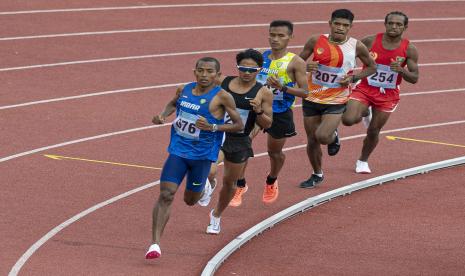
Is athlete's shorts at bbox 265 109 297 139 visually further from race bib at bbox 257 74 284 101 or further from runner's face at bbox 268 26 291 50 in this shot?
runner's face at bbox 268 26 291 50

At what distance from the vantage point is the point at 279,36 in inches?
557

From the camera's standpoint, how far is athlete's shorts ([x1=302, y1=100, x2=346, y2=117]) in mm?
15117

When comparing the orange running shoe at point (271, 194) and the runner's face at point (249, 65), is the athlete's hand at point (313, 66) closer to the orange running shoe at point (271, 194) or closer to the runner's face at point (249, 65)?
the orange running shoe at point (271, 194)

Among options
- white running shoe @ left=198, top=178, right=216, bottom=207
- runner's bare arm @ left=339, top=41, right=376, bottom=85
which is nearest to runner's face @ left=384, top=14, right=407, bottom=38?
runner's bare arm @ left=339, top=41, right=376, bottom=85

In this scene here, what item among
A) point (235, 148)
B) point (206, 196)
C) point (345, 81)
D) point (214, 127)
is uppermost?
point (214, 127)

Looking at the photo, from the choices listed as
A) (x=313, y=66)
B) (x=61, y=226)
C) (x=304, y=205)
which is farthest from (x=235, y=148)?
(x=313, y=66)

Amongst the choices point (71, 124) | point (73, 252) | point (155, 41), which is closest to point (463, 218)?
point (73, 252)

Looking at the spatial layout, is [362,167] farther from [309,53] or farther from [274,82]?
[274,82]

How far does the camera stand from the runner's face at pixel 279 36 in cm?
1408

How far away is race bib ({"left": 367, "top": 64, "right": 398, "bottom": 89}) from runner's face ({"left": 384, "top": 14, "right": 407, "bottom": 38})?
0.45 metres

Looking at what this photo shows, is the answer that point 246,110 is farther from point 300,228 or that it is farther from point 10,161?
point 10,161

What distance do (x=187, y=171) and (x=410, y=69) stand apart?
14.4ft

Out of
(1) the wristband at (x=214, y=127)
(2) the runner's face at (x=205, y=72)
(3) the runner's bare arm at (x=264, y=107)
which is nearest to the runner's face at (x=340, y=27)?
(3) the runner's bare arm at (x=264, y=107)

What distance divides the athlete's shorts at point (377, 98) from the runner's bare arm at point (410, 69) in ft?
1.48
